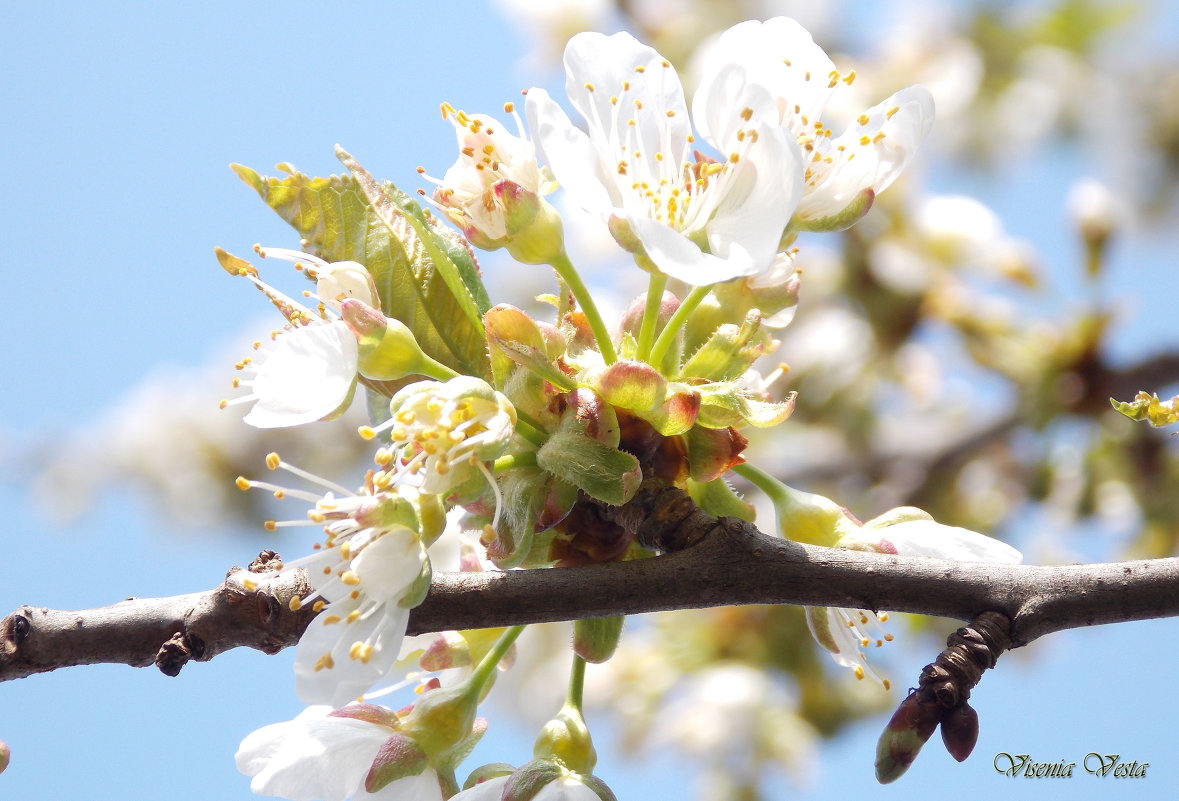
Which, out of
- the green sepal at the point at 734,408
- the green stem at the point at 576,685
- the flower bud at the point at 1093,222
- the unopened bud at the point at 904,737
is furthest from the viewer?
the flower bud at the point at 1093,222

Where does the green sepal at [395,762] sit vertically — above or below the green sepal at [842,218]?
below

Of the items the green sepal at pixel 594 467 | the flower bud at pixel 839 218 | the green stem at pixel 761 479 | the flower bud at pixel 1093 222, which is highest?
the flower bud at pixel 1093 222

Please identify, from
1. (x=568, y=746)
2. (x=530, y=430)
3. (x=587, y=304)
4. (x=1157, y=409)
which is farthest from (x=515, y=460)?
(x=1157, y=409)

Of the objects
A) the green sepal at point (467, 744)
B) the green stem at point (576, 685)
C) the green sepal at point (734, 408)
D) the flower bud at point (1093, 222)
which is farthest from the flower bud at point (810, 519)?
the flower bud at point (1093, 222)

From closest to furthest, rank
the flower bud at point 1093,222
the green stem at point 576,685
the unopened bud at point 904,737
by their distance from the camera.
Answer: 1. the unopened bud at point 904,737
2. the green stem at point 576,685
3. the flower bud at point 1093,222

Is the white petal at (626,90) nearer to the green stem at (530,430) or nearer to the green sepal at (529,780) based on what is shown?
the green stem at (530,430)

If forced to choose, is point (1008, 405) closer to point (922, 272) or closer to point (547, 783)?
point (922, 272)

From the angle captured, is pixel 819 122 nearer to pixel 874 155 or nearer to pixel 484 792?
pixel 874 155
